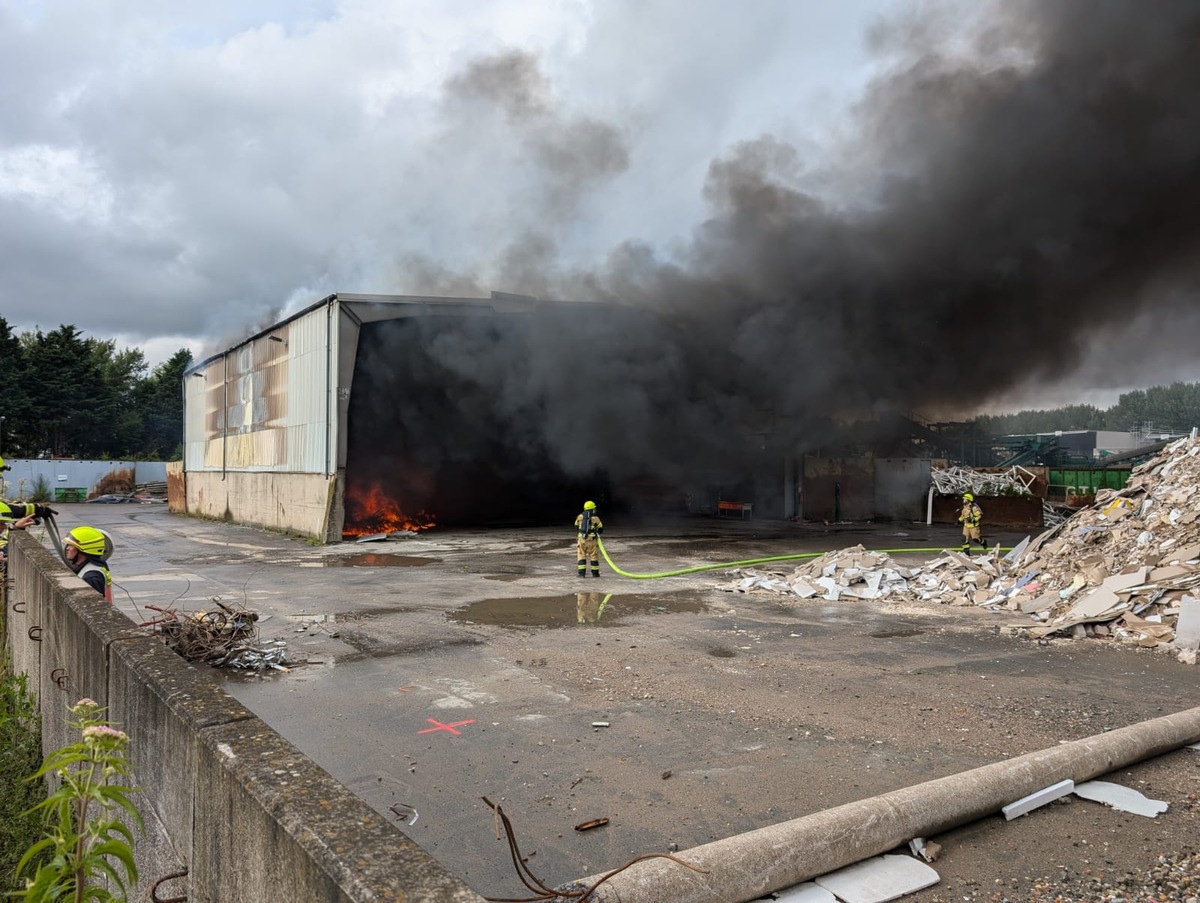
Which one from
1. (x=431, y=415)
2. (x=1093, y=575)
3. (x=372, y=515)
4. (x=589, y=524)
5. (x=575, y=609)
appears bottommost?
(x=575, y=609)

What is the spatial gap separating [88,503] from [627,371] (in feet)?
97.9

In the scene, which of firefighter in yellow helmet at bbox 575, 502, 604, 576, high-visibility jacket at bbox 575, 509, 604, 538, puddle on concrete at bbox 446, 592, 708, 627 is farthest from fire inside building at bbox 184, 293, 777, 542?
puddle on concrete at bbox 446, 592, 708, 627

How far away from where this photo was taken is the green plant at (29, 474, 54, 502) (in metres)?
34.4

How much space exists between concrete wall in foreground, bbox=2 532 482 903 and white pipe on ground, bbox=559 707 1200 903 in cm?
94

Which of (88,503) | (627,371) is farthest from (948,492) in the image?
(88,503)

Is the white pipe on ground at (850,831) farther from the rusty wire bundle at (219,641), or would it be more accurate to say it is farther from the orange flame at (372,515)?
the orange flame at (372,515)

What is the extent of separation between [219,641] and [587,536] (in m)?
6.34

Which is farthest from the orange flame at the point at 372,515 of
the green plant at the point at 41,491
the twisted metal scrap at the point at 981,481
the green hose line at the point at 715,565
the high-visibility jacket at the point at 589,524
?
the green plant at the point at 41,491

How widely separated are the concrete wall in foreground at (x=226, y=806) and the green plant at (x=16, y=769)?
954 mm

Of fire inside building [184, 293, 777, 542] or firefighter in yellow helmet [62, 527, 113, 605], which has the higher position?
fire inside building [184, 293, 777, 542]

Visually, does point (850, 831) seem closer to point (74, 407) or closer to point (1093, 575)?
point (1093, 575)

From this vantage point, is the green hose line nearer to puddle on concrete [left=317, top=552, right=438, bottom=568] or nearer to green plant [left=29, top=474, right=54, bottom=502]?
puddle on concrete [left=317, top=552, right=438, bottom=568]

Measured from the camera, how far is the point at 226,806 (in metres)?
2.11

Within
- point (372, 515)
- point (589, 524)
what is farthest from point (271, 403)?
point (589, 524)
